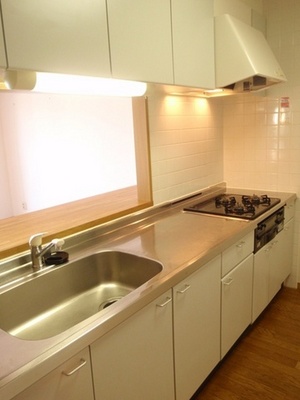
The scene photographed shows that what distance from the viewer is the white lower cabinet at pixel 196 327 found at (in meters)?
1.50

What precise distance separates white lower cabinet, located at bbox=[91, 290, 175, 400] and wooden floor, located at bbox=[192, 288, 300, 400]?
1.87ft

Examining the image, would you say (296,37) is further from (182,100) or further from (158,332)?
(158,332)

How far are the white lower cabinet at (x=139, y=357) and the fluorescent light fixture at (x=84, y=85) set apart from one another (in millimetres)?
968

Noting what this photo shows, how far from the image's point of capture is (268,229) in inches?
92.2

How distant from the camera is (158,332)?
53.6 inches

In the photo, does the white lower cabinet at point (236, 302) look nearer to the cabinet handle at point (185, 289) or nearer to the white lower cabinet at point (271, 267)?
the white lower cabinet at point (271, 267)

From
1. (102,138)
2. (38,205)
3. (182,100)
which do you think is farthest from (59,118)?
(182,100)

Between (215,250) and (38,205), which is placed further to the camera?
(38,205)

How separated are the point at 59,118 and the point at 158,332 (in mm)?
3724

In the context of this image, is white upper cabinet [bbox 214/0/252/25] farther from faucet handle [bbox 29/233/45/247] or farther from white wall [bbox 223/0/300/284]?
faucet handle [bbox 29/233/45/247]

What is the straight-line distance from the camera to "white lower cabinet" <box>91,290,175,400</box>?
3.61 feet

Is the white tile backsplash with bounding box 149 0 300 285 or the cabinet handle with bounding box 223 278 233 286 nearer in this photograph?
the cabinet handle with bounding box 223 278 233 286

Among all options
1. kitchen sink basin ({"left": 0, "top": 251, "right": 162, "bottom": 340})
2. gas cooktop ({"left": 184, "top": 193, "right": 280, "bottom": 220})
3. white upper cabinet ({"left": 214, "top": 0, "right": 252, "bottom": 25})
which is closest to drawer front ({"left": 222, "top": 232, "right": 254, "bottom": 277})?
gas cooktop ({"left": 184, "top": 193, "right": 280, "bottom": 220})

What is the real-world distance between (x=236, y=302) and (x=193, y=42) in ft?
5.25
